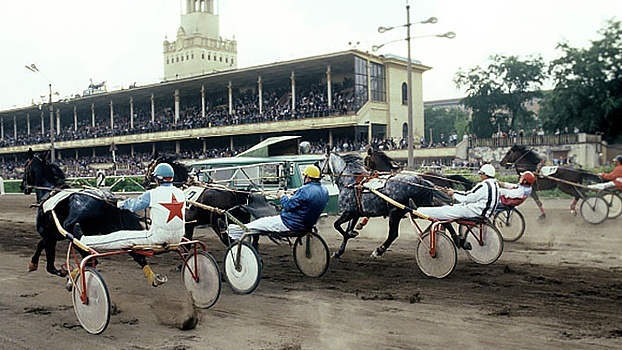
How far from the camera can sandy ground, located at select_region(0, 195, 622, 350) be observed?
17.2 ft

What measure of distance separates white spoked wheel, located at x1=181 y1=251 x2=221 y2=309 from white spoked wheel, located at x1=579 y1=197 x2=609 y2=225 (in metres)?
9.36

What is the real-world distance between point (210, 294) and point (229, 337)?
3.33ft

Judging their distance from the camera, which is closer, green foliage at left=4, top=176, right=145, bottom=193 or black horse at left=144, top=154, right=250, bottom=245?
black horse at left=144, top=154, right=250, bottom=245

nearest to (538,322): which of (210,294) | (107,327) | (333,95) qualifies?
(210,294)

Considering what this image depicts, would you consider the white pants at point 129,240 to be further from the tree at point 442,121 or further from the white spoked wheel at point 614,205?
the tree at point 442,121

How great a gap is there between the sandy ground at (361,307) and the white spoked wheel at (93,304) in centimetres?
11

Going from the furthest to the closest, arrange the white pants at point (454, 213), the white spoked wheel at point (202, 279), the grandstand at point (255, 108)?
the grandstand at point (255, 108)
the white pants at point (454, 213)
the white spoked wheel at point (202, 279)

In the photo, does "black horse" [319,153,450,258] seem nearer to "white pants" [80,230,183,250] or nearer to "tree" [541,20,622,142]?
"white pants" [80,230,183,250]

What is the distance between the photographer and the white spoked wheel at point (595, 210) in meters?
12.5

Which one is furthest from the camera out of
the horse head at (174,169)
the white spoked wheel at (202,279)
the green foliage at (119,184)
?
the green foliage at (119,184)

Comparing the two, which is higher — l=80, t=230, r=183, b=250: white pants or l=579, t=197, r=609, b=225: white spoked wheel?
l=80, t=230, r=183, b=250: white pants

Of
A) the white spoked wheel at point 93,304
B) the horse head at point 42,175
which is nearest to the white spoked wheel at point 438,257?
the white spoked wheel at point 93,304

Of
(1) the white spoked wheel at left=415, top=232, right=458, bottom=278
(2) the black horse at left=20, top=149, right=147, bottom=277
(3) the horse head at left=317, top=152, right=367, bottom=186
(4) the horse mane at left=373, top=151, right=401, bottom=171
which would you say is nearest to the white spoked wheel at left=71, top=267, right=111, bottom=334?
(2) the black horse at left=20, top=149, right=147, bottom=277

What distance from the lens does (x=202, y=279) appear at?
6.41 meters
